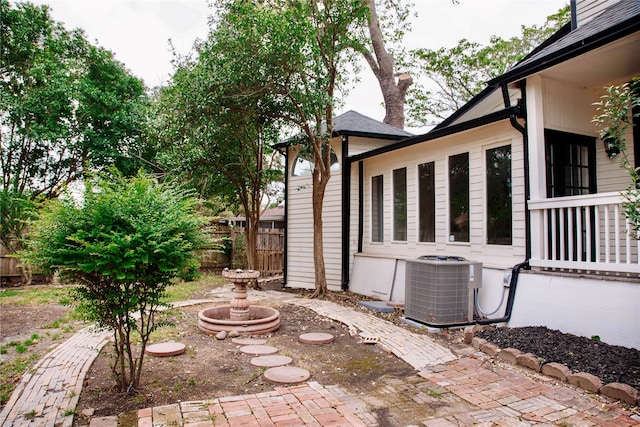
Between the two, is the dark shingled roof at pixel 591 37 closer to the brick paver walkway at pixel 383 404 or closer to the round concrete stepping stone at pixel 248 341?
the brick paver walkway at pixel 383 404

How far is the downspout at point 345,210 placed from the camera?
9.59m

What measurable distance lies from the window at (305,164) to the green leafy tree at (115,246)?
6.58 meters

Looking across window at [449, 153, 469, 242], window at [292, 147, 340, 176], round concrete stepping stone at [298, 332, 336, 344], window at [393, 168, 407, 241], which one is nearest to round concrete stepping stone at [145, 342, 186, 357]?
round concrete stepping stone at [298, 332, 336, 344]

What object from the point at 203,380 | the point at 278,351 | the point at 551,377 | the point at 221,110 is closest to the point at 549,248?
the point at 551,377

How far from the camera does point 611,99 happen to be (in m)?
3.71

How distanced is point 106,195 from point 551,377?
4.34 metres

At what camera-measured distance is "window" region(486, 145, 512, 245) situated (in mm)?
6188

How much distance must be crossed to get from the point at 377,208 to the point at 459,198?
2.49 m

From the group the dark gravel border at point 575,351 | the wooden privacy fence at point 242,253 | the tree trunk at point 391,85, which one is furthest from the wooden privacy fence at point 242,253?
the dark gravel border at point 575,351

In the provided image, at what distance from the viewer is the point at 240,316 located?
236 inches

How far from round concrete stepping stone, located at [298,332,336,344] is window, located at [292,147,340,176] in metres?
5.22

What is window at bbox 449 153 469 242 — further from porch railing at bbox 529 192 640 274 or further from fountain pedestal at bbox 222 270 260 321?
fountain pedestal at bbox 222 270 260 321

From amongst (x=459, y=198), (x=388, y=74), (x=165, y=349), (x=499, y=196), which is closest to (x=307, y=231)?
(x=459, y=198)

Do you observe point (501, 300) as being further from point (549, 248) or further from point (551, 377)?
point (551, 377)
